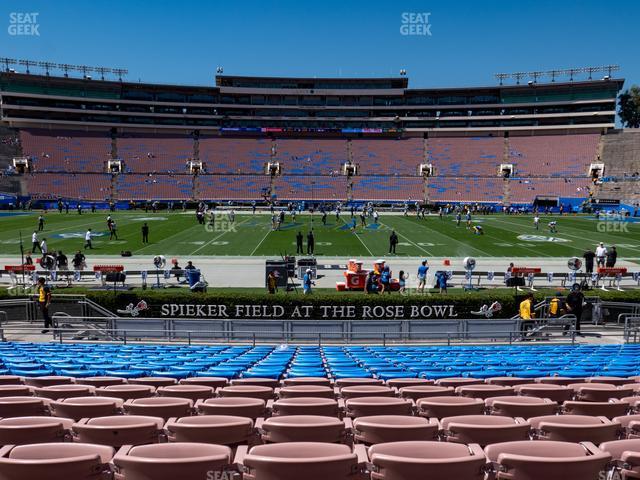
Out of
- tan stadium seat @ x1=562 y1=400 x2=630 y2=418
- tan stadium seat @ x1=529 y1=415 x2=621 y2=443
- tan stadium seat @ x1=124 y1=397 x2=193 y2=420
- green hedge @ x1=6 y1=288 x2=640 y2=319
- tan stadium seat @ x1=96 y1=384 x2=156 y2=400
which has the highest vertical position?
tan stadium seat @ x1=529 y1=415 x2=621 y2=443

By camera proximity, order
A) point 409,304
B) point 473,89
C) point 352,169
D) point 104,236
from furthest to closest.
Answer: point 473,89 < point 352,169 < point 104,236 < point 409,304

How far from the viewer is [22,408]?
439 centimetres

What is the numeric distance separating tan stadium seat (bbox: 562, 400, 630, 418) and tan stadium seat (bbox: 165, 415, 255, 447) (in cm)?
291

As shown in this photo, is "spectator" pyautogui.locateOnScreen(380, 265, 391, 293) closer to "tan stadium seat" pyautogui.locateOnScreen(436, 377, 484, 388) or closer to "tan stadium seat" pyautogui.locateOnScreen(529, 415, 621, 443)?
"tan stadium seat" pyautogui.locateOnScreen(436, 377, 484, 388)

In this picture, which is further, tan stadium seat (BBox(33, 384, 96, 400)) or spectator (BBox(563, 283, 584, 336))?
spectator (BBox(563, 283, 584, 336))

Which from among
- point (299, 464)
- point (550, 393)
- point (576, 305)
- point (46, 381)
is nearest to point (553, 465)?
point (299, 464)

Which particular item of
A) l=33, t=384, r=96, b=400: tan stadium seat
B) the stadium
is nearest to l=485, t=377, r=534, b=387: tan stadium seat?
the stadium

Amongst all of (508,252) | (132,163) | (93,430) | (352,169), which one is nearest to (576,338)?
(93,430)

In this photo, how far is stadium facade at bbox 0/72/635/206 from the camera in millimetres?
73125

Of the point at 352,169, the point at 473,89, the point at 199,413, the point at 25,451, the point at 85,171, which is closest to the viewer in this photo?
the point at 25,451

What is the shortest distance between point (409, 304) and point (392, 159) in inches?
2666

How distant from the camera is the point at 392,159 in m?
82.8

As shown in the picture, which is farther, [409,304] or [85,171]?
[85,171]

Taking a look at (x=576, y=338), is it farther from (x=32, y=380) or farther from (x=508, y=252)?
Answer: (x=508, y=252)
